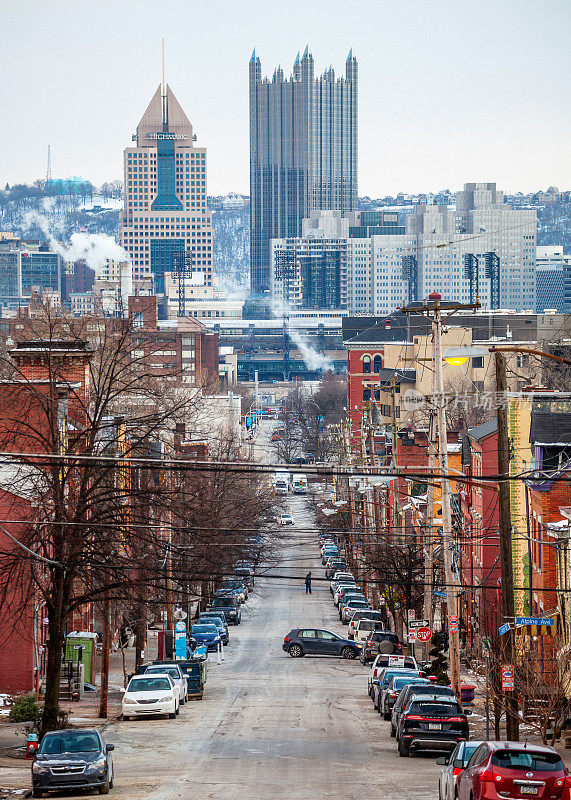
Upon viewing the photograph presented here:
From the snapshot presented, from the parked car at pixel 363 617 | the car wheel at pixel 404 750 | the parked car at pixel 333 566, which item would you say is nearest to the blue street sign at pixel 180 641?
the parked car at pixel 363 617

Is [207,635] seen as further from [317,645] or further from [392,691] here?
[392,691]

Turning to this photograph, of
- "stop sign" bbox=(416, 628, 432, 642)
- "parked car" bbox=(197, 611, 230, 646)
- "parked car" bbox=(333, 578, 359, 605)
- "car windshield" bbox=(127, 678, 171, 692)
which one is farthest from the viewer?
"parked car" bbox=(333, 578, 359, 605)

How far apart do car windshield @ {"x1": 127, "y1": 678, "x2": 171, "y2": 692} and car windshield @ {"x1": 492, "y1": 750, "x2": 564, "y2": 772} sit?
21.2 meters

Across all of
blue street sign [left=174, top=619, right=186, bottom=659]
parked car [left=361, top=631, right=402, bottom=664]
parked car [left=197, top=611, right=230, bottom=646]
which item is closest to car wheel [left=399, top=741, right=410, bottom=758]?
blue street sign [left=174, top=619, right=186, bottom=659]

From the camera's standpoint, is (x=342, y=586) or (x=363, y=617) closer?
(x=363, y=617)

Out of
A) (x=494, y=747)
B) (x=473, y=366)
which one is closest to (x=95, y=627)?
(x=494, y=747)

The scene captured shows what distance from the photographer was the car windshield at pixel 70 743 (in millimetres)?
28906

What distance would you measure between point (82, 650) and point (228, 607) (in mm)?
32492

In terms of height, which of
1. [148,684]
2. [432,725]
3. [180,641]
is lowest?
[180,641]

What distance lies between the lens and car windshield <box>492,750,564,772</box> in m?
22.2

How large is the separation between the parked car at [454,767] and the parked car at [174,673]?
19.6 metres

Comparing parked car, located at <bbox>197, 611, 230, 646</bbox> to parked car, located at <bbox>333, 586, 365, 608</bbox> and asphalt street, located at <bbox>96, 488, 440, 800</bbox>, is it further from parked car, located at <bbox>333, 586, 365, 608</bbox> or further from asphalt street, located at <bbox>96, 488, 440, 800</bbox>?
parked car, located at <bbox>333, 586, 365, 608</bbox>

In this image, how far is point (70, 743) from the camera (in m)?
29.0

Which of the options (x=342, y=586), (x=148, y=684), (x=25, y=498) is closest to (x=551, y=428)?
(x=148, y=684)
